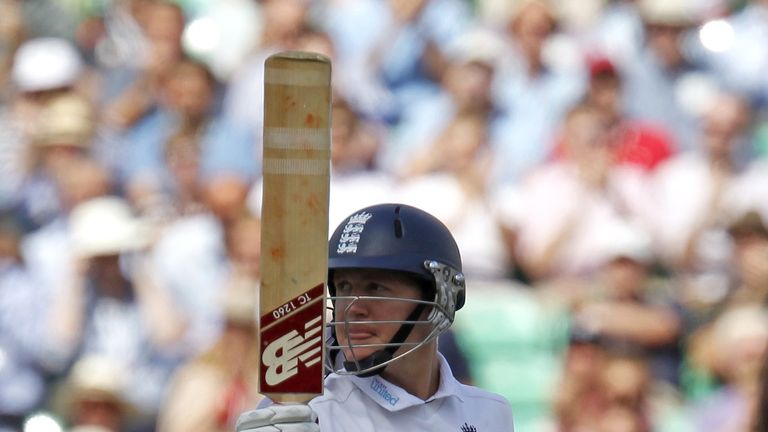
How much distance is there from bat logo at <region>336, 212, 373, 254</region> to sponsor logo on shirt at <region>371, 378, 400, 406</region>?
0.97ft

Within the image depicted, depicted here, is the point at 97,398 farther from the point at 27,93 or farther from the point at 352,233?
the point at 352,233

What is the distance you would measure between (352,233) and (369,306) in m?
0.18

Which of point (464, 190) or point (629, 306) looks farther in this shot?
point (464, 190)

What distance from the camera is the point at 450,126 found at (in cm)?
768

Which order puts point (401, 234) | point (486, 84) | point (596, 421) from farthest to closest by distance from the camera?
point (486, 84) → point (596, 421) → point (401, 234)

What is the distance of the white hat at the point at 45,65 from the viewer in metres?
7.79

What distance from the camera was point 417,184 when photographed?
24.9 ft

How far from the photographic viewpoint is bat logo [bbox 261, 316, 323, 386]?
3139 mm

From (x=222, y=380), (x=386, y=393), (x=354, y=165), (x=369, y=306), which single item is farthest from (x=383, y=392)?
(x=354, y=165)

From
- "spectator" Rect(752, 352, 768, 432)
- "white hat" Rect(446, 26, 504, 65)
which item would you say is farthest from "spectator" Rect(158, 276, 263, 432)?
"spectator" Rect(752, 352, 768, 432)

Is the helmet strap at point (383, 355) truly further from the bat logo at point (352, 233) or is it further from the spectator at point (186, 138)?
the spectator at point (186, 138)

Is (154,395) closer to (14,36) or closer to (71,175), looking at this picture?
(71,175)

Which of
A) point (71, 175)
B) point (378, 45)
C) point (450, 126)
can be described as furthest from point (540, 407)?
point (71, 175)

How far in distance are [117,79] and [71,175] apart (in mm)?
564
